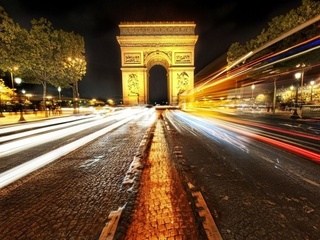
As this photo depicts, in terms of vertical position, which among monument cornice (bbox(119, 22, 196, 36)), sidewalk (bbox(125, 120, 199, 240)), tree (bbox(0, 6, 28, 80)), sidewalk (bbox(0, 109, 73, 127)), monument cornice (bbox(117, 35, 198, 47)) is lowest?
sidewalk (bbox(0, 109, 73, 127))

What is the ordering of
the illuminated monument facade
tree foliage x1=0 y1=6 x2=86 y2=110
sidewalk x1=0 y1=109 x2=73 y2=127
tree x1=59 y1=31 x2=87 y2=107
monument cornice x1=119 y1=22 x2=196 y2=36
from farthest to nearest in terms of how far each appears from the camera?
the illuminated monument facade < monument cornice x1=119 y1=22 x2=196 y2=36 < tree x1=59 y1=31 x2=87 y2=107 < tree foliage x1=0 y1=6 x2=86 y2=110 < sidewalk x1=0 y1=109 x2=73 y2=127

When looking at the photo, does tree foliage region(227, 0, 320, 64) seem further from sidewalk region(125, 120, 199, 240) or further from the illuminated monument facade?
the illuminated monument facade

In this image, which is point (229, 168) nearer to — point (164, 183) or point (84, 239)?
point (164, 183)

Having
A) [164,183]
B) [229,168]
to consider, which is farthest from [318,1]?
[164,183]

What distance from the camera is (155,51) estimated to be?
45.2m

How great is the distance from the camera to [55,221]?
215cm

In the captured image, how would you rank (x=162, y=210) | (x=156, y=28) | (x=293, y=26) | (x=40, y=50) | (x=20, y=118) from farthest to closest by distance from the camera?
(x=156, y=28)
(x=40, y=50)
(x=293, y=26)
(x=20, y=118)
(x=162, y=210)

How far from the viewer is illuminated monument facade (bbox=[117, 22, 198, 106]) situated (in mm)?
44781

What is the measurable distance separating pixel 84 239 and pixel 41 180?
1992 mm

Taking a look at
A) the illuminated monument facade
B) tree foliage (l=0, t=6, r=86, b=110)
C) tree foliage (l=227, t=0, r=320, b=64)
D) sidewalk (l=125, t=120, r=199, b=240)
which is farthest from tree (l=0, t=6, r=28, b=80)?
the illuminated monument facade

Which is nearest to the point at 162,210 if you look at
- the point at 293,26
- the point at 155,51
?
the point at 293,26

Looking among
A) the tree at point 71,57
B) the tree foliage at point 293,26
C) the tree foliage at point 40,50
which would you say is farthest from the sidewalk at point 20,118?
the tree foliage at point 293,26

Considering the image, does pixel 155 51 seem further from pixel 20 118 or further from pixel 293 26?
pixel 20 118

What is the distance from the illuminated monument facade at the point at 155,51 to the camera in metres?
44.8
